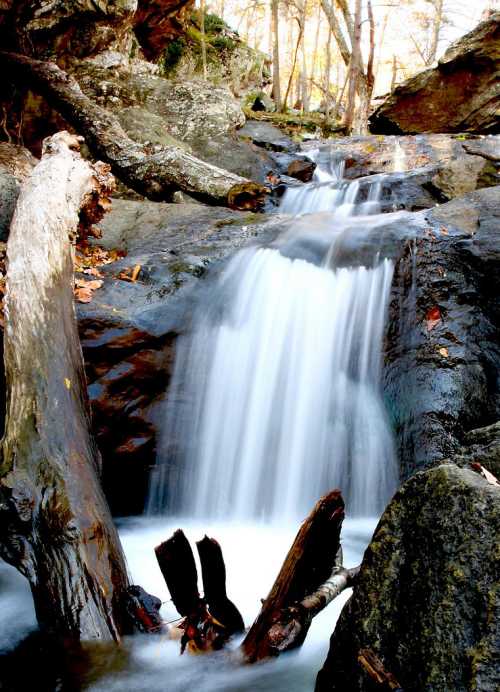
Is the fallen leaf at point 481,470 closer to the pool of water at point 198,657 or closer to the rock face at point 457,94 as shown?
the pool of water at point 198,657

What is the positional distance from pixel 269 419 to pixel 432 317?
175cm

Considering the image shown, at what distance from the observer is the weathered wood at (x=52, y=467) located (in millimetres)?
2369

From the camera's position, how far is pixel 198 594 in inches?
89.7

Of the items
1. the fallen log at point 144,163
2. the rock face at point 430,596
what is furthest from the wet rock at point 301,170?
the rock face at point 430,596

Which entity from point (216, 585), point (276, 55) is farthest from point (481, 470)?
point (276, 55)

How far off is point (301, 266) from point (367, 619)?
14.4ft

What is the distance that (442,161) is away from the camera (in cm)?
968

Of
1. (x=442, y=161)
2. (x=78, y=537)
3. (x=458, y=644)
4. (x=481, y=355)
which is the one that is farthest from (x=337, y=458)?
(x=442, y=161)

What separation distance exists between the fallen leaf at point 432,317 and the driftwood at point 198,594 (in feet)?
10.5

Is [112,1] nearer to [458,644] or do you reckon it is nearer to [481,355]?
[481,355]

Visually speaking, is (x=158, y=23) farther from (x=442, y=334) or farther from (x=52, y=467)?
Answer: (x=52, y=467)

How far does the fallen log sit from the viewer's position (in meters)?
7.42

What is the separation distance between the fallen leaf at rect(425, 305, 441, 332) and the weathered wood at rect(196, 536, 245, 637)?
3194mm

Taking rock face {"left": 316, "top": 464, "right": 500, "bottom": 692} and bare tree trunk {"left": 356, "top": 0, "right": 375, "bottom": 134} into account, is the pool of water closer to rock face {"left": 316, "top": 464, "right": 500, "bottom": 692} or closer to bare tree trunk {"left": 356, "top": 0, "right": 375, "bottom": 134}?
rock face {"left": 316, "top": 464, "right": 500, "bottom": 692}
